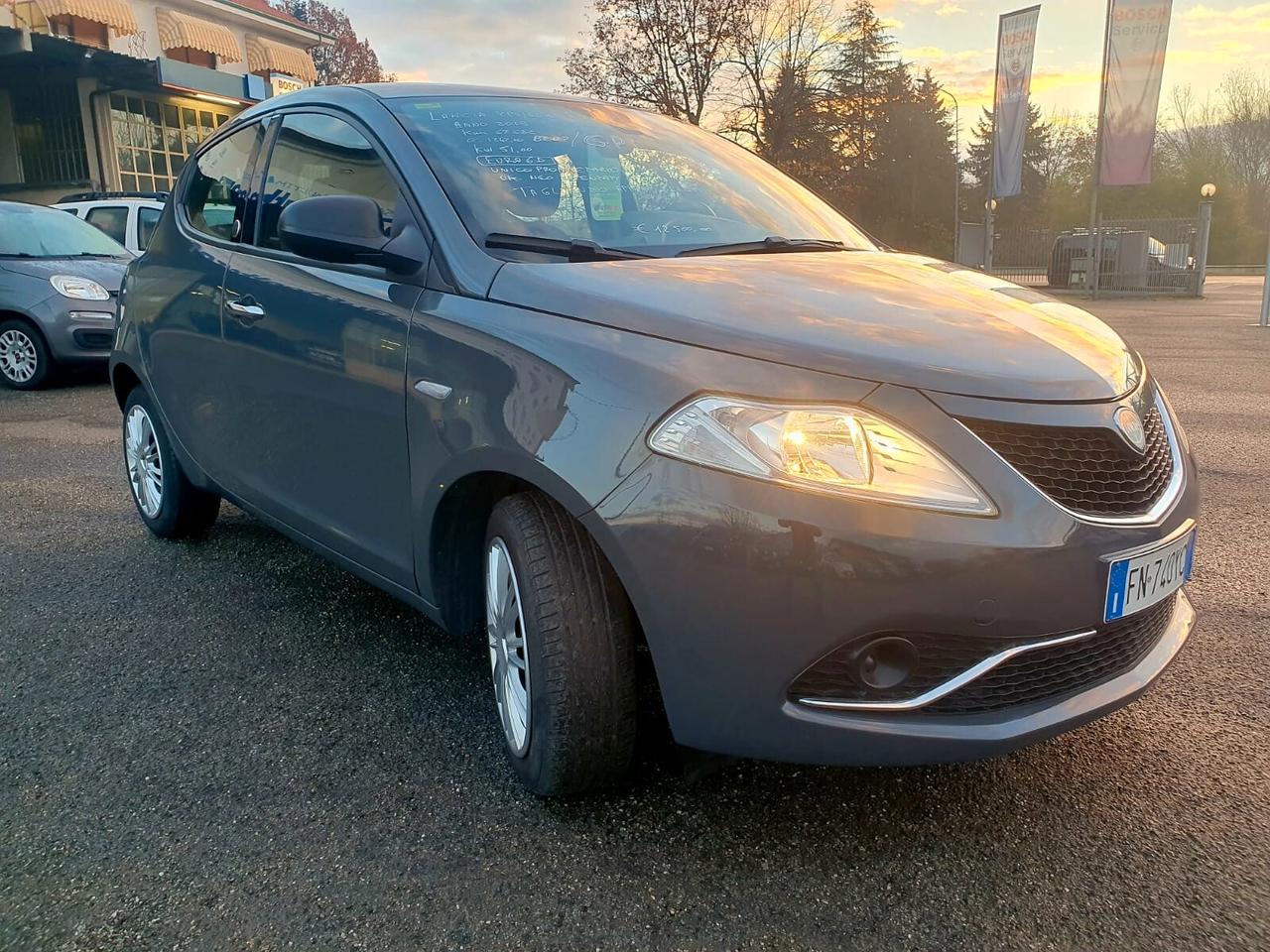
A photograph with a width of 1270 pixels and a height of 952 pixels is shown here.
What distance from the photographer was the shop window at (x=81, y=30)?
77.2 ft

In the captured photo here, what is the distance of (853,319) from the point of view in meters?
2.01

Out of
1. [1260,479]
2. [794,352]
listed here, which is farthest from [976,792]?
[1260,479]

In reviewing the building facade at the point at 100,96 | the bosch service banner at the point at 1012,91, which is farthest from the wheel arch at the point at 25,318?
the bosch service banner at the point at 1012,91

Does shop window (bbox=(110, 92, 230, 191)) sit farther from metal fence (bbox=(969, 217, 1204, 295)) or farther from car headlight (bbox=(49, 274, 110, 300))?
metal fence (bbox=(969, 217, 1204, 295))

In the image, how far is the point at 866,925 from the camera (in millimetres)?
1830

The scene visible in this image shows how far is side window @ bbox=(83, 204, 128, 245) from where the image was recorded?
11.2 m

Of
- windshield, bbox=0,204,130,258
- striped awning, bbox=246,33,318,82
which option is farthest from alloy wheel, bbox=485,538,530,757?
striped awning, bbox=246,33,318,82

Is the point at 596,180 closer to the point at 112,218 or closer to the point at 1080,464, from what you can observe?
the point at 1080,464

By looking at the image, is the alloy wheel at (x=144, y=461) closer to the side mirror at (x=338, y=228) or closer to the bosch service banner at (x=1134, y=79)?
the side mirror at (x=338, y=228)

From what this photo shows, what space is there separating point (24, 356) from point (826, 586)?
891 centimetres

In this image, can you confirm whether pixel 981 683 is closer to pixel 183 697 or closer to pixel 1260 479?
pixel 183 697

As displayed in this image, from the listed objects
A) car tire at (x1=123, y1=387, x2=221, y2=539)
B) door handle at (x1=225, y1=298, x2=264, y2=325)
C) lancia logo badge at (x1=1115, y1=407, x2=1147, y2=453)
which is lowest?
car tire at (x1=123, y1=387, x2=221, y2=539)

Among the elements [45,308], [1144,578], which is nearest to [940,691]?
[1144,578]

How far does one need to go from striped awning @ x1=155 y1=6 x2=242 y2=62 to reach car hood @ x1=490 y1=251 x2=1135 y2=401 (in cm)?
2860
